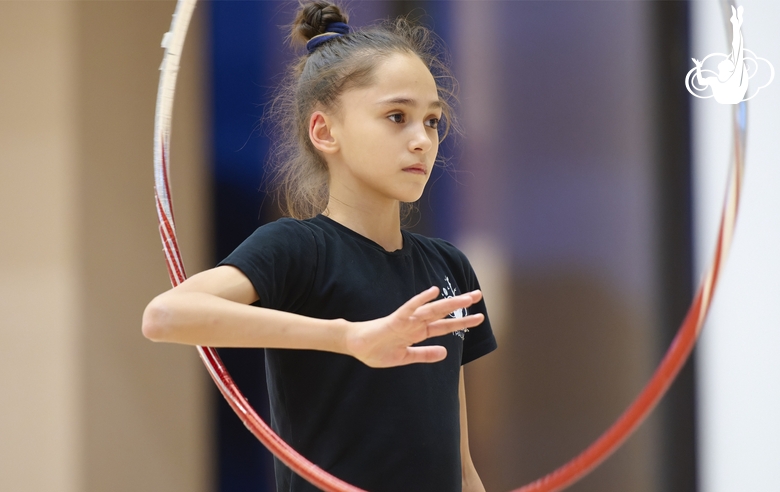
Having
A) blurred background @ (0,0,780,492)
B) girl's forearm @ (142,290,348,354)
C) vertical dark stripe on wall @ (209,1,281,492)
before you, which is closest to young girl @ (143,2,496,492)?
girl's forearm @ (142,290,348,354)

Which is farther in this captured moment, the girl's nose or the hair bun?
the hair bun

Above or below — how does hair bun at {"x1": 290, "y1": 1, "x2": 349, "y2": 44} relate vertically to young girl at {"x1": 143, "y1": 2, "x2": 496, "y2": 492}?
above

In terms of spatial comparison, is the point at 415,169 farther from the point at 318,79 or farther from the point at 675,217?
the point at 675,217

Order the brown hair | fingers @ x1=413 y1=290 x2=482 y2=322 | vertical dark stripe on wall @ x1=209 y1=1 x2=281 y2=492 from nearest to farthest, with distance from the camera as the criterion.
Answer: fingers @ x1=413 y1=290 x2=482 y2=322, the brown hair, vertical dark stripe on wall @ x1=209 y1=1 x2=281 y2=492

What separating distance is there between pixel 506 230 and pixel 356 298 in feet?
2.82

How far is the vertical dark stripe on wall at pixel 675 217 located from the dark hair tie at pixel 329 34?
0.85m

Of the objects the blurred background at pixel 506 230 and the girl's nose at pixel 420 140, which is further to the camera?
the blurred background at pixel 506 230

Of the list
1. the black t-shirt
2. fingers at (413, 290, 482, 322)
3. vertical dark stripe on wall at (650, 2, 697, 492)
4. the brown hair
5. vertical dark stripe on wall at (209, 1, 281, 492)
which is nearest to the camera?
fingers at (413, 290, 482, 322)

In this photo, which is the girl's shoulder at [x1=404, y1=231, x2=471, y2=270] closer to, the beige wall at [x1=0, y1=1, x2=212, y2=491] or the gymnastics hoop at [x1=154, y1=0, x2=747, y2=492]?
the gymnastics hoop at [x1=154, y1=0, x2=747, y2=492]

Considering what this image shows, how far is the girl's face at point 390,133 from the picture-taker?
78 cm

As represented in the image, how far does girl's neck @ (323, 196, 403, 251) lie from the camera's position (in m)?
0.81

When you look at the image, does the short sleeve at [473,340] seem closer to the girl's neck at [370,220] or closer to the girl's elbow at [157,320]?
the girl's neck at [370,220]

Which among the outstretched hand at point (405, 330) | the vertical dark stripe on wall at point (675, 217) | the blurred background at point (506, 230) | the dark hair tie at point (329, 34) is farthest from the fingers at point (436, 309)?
the vertical dark stripe on wall at point (675, 217)

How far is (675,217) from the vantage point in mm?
1510
